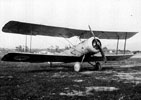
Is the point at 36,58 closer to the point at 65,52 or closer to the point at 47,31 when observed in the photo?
the point at 47,31

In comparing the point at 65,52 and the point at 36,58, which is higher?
the point at 65,52

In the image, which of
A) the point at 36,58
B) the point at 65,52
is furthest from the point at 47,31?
the point at 36,58

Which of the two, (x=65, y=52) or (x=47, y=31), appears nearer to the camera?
(x=47, y=31)

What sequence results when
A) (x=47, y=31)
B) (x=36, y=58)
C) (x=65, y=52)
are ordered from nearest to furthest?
1. (x=36, y=58)
2. (x=47, y=31)
3. (x=65, y=52)

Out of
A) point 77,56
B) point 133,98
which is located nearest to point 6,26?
point 77,56

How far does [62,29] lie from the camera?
14109 mm

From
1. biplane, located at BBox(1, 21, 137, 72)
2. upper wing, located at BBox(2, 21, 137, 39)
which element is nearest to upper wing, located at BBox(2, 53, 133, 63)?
biplane, located at BBox(1, 21, 137, 72)

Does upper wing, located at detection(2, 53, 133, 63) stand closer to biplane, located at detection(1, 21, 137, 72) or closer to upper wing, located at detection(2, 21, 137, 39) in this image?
biplane, located at detection(1, 21, 137, 72)

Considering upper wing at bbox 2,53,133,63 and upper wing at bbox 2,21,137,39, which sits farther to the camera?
upper wing at bbox 2,21,137,39

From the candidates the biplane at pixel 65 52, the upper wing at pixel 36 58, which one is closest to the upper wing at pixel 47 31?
the biplane at pixel 65 52

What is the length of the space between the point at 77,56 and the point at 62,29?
2168 millimetres

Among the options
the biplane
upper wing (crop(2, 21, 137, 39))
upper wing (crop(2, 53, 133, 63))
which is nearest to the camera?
upper wing (crop(2, 53, 133, 63))

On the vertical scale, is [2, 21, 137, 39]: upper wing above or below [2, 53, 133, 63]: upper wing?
above

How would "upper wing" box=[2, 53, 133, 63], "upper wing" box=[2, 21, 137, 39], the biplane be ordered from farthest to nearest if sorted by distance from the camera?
1. "upper wing" box=[2, 21, 137, 39]
2. the biplane
3. "upper wing" box=[2, 53, 133, 63]
